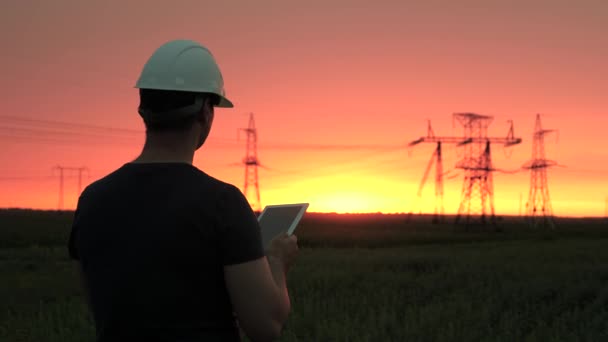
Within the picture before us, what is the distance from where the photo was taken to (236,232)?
2477 mm

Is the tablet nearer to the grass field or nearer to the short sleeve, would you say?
the short sleeve

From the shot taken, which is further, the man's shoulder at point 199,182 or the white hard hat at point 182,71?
the white hard hat at point 182,71

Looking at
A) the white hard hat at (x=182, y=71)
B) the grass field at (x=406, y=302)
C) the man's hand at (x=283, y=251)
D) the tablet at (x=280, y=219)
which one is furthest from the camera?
the grass field at (x=406, y=302)

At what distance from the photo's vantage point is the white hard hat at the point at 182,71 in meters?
2.68

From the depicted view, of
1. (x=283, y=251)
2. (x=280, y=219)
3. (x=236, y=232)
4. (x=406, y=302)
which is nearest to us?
(x=236, y=232)

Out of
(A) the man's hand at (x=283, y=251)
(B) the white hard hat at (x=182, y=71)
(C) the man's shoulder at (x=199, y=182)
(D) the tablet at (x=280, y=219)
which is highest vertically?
(B) the white hard hat at (x=182, y=71)

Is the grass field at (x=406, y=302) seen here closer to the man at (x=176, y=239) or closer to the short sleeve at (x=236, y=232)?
the man at (x=176, y=239)

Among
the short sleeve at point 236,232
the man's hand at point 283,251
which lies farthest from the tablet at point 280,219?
the short sleeve at point 236,232

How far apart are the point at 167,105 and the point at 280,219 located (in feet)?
2.49

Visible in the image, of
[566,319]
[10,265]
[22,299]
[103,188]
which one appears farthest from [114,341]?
[10,265]

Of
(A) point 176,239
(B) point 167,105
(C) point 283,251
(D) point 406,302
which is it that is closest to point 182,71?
(B) point 167,105

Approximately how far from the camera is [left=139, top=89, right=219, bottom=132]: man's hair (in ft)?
8.81

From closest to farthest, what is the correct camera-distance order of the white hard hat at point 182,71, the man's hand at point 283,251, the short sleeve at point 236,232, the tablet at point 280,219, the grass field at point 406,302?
the short sleeve at point 236,232
the white hard hat at point 182,71
the man's hand at point 283,251
the tablet at point 280,219
the grass field at point 406,302

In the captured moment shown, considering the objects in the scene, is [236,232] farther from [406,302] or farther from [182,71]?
[406,302]
